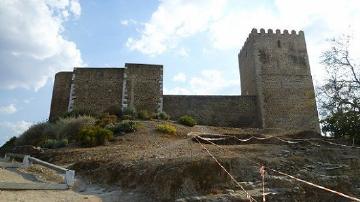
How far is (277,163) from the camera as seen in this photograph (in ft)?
37.2

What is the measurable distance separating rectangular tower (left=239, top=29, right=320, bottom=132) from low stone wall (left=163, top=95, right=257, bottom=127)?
1.07 m

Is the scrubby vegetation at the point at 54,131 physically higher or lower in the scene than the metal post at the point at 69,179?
higher

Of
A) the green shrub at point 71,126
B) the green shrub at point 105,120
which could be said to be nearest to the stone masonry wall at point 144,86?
the green shrub at point 105,120

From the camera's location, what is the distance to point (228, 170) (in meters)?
10.6

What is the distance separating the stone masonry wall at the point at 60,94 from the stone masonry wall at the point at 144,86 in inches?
165

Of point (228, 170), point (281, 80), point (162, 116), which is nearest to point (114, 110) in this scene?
point (162, 116)

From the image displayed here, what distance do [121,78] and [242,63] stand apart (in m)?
10.8

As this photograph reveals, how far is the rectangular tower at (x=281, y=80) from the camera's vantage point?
26797 millimetres

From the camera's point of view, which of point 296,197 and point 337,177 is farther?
point 337,177

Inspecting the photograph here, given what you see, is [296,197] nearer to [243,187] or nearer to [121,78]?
[243,187]

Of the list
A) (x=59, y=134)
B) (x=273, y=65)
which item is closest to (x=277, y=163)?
(x=59, y=134)

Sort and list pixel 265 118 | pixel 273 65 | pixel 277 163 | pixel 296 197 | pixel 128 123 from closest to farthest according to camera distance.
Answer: pixel 296 197, pixel 277 163, pixel 128 123, pixel 265 118, pixel 273 65

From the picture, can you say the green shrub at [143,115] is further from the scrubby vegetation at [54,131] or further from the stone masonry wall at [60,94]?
the stone masonry wall at [60,94]

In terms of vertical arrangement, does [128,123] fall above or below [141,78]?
below
